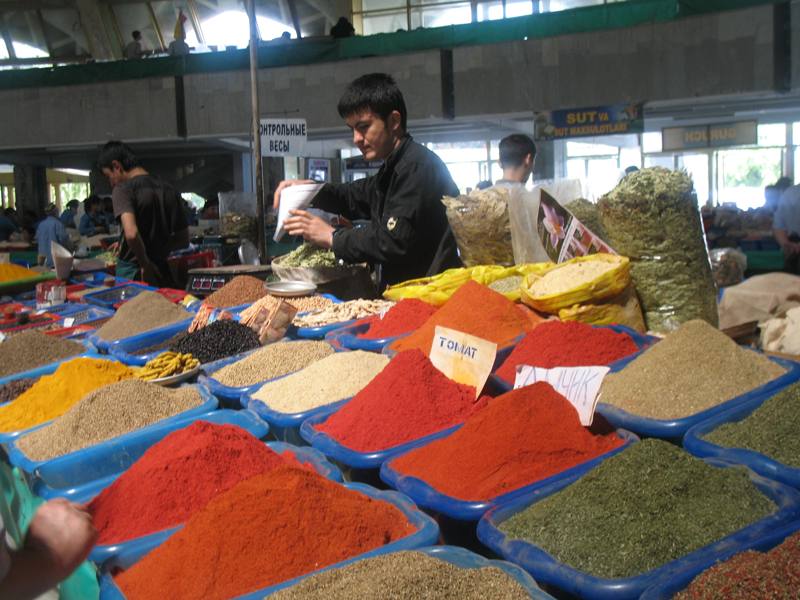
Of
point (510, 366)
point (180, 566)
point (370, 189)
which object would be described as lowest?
point (180, 566)

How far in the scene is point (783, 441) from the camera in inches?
42.8

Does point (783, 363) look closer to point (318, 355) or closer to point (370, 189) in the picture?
point (318, 355)

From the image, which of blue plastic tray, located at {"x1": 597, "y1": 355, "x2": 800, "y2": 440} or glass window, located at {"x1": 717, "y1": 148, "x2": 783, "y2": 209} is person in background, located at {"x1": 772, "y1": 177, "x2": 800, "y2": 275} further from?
glass window, located at {"x1": 717, "y1": 148, "x2": 783, "y2": 209}

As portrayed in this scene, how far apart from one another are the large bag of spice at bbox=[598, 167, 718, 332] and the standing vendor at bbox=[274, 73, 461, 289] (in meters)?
0.68

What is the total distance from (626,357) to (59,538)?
1118mm

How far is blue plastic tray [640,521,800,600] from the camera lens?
30.5 inches

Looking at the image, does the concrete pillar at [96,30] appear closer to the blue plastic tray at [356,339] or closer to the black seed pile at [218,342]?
the black seed pile at [218,342]

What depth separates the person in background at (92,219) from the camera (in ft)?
29.1

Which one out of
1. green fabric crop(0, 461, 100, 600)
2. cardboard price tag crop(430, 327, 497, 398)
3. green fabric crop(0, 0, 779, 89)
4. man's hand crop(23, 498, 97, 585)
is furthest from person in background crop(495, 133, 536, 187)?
green fabric crop(0, 0, 779, 89)

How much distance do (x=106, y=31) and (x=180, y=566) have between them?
1286cm

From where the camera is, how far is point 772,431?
3.65ft

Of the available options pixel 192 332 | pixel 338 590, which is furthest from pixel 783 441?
pixel 192 332

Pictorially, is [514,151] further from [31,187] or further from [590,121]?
[31,187]

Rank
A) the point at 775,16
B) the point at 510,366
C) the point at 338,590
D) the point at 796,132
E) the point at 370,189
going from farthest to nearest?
1. the point at 796,132
2. the point at 775,16
3. the point at 370,189
4. the point at 510,366
5. the point at 338,590
